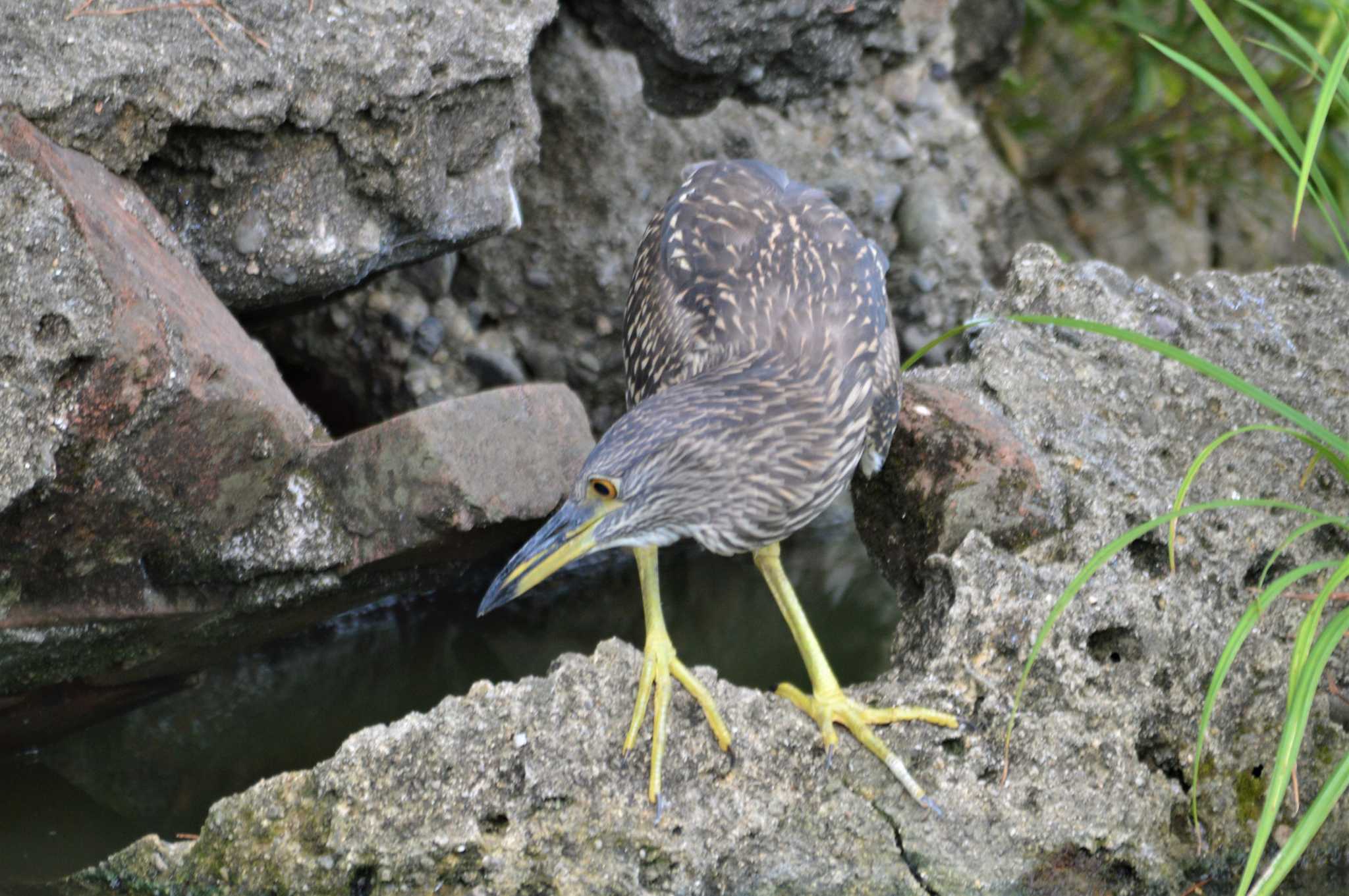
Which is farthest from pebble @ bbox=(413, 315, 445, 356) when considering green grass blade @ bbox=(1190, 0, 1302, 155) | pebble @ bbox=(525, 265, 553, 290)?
green grass blade @ bbox=(1190, 0, 1302, 155)

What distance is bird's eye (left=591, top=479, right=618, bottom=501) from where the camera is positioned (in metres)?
2.38

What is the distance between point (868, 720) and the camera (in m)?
2.52

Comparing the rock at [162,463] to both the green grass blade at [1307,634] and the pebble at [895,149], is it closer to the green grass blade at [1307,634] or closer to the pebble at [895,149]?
the green grass blade at [1307,634]

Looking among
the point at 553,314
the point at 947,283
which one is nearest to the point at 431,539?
the point at 553,314

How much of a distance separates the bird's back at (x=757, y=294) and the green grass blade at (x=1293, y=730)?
0.91 metres

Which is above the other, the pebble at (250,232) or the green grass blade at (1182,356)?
the pebble at (250,232)

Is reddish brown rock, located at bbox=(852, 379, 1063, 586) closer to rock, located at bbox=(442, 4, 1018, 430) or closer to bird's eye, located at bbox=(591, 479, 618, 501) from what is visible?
bird's eye, located at bbox=(591, 479, 618, 501)

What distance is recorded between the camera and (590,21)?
410cm

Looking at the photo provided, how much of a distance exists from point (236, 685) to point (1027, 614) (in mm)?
2052

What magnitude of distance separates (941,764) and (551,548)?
0.79 meters

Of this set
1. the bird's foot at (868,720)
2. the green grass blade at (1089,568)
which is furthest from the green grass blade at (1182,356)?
the bird's foot at (868,720)

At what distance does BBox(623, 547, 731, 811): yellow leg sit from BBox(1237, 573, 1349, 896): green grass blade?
857 mm

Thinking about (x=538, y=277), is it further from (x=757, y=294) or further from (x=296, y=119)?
(x=757, y=294)

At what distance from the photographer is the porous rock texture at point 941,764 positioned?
2.26 metres
